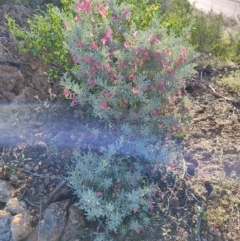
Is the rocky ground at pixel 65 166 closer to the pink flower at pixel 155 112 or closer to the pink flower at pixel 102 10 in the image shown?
the pink flower at pixel 155 112

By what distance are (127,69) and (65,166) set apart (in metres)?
0.75

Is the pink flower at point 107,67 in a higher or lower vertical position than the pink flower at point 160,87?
higher

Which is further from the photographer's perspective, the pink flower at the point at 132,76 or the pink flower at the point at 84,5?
the pink flower at the point at 84,5

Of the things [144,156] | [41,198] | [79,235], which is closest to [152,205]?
[144,156]

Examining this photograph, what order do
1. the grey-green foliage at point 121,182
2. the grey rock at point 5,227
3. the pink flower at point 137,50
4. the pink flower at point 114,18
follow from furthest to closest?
the pink flower at point 114,18
the pink flower at point 137,50
the grey rock at point 5,227
the grey-green foliage at point 121,182

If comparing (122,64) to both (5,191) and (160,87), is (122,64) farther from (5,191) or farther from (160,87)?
(5,191)

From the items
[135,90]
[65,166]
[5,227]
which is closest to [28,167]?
[65,166]

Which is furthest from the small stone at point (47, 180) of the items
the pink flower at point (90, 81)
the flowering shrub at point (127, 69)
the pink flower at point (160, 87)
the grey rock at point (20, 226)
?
the pink flower at point (160, 87)

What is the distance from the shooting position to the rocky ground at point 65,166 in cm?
230

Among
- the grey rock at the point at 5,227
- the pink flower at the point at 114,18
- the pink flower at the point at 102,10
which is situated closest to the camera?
the grey rock at the point at 5,227

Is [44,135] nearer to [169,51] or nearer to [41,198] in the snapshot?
[41,198]

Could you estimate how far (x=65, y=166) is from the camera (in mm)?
2596

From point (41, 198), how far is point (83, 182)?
36cm

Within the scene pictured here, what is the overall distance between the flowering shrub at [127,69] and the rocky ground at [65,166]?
0.35m
